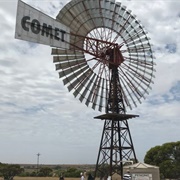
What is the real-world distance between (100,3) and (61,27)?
12346 mm

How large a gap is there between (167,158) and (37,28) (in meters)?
42.9

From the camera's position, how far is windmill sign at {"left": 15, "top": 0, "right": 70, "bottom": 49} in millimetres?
17109

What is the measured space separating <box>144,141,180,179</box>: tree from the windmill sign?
3784 centimetres

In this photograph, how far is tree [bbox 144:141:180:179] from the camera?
165ft

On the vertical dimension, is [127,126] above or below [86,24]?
below

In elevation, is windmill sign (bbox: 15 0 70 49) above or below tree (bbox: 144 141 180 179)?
above

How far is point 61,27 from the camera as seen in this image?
64.4ft

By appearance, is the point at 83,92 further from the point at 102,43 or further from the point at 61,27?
the point at 61,27

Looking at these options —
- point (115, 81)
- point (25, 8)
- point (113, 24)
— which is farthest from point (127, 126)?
point (25, 8)

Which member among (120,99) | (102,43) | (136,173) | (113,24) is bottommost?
(136,173)

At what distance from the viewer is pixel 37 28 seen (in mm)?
17953

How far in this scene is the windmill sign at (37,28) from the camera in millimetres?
17109

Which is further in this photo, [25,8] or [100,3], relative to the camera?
[100,3]

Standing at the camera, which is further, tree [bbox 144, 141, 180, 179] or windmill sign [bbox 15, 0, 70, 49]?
tree [bbox 144, 141, 180, 179]
